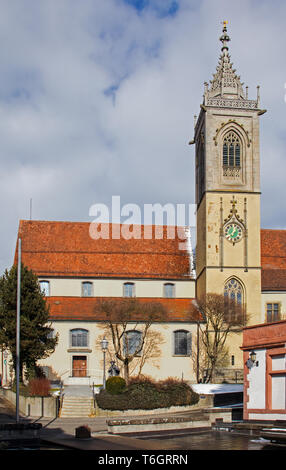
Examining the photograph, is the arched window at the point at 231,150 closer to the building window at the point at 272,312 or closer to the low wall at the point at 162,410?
the building window at the point at 272,312

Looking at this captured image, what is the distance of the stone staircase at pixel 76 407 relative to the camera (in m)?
37.3

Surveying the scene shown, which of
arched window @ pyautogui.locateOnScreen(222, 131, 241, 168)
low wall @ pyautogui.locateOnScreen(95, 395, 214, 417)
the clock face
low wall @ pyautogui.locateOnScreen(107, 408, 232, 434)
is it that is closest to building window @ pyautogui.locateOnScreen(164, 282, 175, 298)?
the clock face

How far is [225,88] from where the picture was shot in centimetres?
5422

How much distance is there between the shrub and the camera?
122 ft

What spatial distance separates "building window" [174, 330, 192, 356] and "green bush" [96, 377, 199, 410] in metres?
10.5

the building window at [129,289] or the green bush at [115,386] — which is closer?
the green bush at [115,386]

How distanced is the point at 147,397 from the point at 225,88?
28.4 meters

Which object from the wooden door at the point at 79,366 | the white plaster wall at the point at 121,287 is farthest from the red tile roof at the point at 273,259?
the wooden door at the point at 79,366

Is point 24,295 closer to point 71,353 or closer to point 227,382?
point 71,353

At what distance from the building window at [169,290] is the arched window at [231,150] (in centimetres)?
1117

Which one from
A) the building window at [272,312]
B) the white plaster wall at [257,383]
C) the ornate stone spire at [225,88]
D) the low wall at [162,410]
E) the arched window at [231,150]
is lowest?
the low wall at [162,410]

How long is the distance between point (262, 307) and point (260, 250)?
198 inches

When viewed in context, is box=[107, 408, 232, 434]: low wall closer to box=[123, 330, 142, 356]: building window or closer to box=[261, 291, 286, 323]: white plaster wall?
box=[123, 330, 142, 356]: building window

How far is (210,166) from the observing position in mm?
52156
